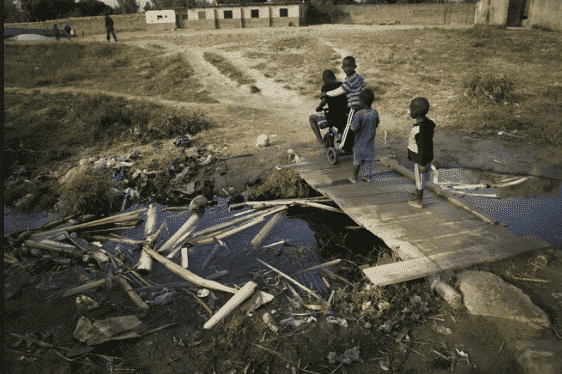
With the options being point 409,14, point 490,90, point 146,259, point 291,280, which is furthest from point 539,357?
point 409,14

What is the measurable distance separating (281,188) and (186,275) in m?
3.03

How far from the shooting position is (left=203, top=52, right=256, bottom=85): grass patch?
1817 cm

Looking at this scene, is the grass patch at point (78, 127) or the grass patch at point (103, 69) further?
the grass patch at point (103, 69)

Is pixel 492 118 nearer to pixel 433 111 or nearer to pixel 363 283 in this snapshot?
pixel 433 111

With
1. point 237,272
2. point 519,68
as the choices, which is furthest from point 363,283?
point 519,68

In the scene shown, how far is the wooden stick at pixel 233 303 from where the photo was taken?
419cm

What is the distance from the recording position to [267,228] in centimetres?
629

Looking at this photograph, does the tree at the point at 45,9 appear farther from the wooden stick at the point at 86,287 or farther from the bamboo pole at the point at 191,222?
the wooden stick at the point at 86,287

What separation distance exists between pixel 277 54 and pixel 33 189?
1656 cm

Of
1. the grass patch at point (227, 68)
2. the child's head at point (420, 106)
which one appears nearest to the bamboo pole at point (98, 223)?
the child's head at point (420, 106)

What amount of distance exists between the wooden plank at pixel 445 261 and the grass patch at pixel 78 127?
8.61 meters

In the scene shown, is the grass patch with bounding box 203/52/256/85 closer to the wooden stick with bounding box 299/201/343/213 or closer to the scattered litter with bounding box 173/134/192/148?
the scattered litter with bounding box 173/134/192/148

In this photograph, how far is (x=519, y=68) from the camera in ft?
51.3

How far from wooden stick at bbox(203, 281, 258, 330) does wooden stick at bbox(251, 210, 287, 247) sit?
1.27 m
